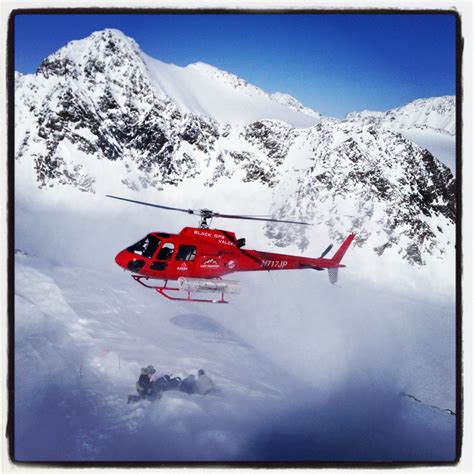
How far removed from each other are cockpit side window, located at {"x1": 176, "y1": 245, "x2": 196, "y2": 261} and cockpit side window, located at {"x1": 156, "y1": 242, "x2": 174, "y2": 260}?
0.07 metres

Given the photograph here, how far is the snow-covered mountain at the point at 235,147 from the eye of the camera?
4824 millimetres

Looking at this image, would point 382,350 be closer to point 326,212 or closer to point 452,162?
point 326,212

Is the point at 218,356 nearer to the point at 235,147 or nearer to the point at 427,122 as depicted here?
the point at 235,147

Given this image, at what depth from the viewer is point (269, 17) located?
438cm

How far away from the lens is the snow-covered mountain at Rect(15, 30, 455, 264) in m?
4.82

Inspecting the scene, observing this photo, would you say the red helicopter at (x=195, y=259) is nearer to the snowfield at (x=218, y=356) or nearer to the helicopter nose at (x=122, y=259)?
the helicopter nose at (x=122, y=259)

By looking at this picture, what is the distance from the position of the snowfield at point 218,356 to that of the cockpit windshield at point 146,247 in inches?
12.0

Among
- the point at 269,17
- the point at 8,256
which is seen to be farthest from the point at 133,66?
the point at 8,256

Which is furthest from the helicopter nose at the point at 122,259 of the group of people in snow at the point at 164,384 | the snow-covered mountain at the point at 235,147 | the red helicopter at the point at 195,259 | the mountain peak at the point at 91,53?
the mountain peak at the point at 91,53

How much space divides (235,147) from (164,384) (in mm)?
2530

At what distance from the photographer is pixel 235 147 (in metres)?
5.20

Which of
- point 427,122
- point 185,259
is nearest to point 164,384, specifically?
point 185,259

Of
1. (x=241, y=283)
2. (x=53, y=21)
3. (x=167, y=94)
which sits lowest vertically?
(x=241, y=283)

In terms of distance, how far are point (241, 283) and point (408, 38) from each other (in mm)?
2823
